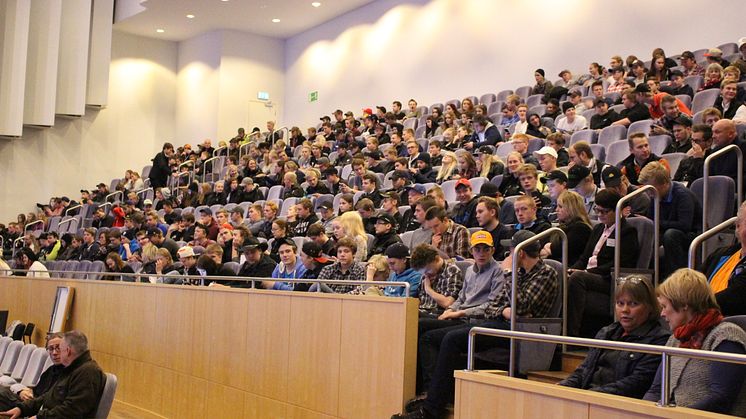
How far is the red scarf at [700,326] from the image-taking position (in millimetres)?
2672

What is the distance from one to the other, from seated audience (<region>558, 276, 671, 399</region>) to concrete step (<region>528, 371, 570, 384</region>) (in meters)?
0.47

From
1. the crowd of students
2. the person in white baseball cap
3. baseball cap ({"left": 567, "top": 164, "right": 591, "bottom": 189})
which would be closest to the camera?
the crowd of students

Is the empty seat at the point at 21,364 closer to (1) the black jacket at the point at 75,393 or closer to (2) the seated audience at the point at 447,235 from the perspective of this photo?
(1) the black jacket at the point at 75,393

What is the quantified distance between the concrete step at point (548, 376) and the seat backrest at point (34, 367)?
391cm

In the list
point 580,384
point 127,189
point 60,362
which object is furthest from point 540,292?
point 127,189

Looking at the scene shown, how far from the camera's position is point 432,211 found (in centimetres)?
525

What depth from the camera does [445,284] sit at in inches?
183

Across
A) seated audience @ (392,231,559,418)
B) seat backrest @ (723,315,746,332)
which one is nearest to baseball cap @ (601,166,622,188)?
seated audience @ (392,231,559,418)

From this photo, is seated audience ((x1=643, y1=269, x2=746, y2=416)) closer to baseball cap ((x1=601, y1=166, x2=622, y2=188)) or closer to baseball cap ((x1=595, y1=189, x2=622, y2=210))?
baseball cap ((x1=595, y1=189, x2=622, y2=210))

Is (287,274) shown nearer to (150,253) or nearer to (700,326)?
(150,253)

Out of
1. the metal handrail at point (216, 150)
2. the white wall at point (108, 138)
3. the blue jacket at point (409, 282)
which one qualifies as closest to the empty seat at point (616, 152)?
the blue jacket at point (409, 282)

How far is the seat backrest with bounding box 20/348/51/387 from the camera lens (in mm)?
6262

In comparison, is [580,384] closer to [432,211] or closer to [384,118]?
[432,211]

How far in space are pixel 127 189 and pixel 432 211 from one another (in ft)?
36.8
